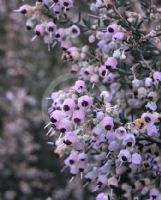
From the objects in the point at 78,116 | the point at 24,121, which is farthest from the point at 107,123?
the point at 24,121

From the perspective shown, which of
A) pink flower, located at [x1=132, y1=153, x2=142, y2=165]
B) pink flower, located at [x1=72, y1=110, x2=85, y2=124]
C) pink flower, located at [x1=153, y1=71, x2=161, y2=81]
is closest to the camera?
pink flower, located at [x1=72, y1=110, x2=85, y2=124]

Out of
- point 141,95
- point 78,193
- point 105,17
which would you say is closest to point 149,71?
point 141,95

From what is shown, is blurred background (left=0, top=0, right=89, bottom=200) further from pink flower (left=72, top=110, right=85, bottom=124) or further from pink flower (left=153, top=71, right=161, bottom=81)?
pink flower (left=72, top=110, right=85, bottom=124)

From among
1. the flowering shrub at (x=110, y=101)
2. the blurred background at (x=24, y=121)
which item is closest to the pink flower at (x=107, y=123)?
the flowering shrub at (x=110, y=101)

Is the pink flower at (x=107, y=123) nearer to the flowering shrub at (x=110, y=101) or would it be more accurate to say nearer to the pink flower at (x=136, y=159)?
the flowering shrub at (x=110, y=101)

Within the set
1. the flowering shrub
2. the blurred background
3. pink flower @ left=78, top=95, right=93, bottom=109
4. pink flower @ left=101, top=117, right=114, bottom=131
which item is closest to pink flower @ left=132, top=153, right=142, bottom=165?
the flowering shrub

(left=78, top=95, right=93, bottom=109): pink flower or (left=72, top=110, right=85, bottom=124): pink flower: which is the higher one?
(left=78, top=95, right=93, bottom=109): pink flower

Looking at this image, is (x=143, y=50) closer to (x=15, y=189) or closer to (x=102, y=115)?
(x=102, y=115)
